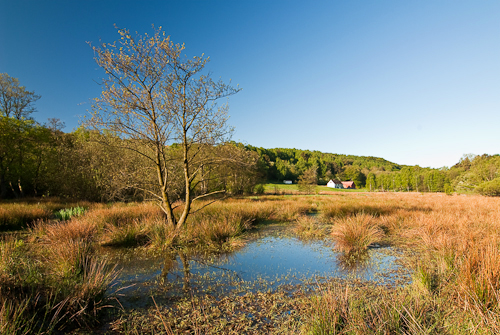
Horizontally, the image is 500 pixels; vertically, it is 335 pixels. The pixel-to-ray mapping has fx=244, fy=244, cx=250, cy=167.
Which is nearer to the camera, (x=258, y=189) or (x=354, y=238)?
(x=354, y=238)

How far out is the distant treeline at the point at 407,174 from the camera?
38344mm

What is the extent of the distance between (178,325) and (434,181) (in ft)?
246

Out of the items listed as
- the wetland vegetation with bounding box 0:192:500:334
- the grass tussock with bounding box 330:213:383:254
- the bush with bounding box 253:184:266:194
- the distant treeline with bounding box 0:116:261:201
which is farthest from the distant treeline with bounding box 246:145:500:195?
the wetland vegetation with bounding box 0:192:500:334

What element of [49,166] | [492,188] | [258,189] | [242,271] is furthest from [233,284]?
[492,188]

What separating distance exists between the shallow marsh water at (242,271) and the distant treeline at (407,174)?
32.4 meters

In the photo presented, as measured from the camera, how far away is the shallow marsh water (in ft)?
14.6

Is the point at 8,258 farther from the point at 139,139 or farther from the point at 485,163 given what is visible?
the point at 485,163

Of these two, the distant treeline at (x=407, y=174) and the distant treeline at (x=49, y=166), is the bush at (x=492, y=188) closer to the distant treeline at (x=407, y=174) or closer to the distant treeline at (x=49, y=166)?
the distant treeline at (x=407, y=174)

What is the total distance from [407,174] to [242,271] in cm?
8103

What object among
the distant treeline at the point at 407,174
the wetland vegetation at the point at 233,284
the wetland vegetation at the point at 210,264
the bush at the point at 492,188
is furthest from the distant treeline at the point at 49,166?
the bush at the point at 492,188

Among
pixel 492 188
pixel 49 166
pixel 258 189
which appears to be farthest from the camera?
Answer: pixel 258 189

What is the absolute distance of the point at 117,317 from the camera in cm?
352

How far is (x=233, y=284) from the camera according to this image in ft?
15.5

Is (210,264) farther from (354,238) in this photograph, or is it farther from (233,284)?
(354,238)
